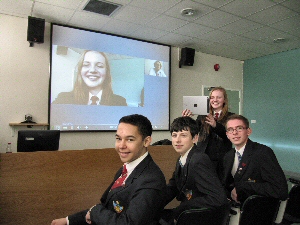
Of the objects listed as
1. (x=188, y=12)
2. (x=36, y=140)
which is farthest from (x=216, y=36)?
(x=36, y=140)

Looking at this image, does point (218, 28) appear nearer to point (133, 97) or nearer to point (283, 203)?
point (133, 97)

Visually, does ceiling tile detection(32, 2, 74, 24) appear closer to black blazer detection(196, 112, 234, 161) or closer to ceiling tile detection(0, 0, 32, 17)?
ceiling tile detection(0, 0, 32, 17)

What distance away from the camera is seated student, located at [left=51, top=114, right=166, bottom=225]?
1.02 m

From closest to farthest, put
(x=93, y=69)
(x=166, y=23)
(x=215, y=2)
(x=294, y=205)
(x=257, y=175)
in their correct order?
(x=257, y=175)
(x=294, y=205)
(x=215, y=2)
(x=166, y=23)
(x=93, y=69)

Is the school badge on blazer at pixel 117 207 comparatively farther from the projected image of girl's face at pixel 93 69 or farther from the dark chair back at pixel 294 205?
the projected image of girl's face at pixel 93 69

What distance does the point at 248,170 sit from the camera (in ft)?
5.51

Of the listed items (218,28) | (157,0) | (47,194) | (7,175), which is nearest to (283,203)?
(47,194)

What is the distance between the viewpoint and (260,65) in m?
5.84

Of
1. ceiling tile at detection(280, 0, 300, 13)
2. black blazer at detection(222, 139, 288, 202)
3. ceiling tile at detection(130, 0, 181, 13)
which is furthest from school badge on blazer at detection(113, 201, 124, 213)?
ceiling tile at detection(280, 0, 300, 13)

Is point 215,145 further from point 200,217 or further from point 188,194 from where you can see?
point 200,217

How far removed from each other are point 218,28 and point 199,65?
152cm

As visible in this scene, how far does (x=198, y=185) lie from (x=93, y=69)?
3350 millimetres

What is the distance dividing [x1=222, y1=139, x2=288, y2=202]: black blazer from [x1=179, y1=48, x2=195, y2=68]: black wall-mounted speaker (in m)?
3.50

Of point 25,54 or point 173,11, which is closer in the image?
point 173,11
